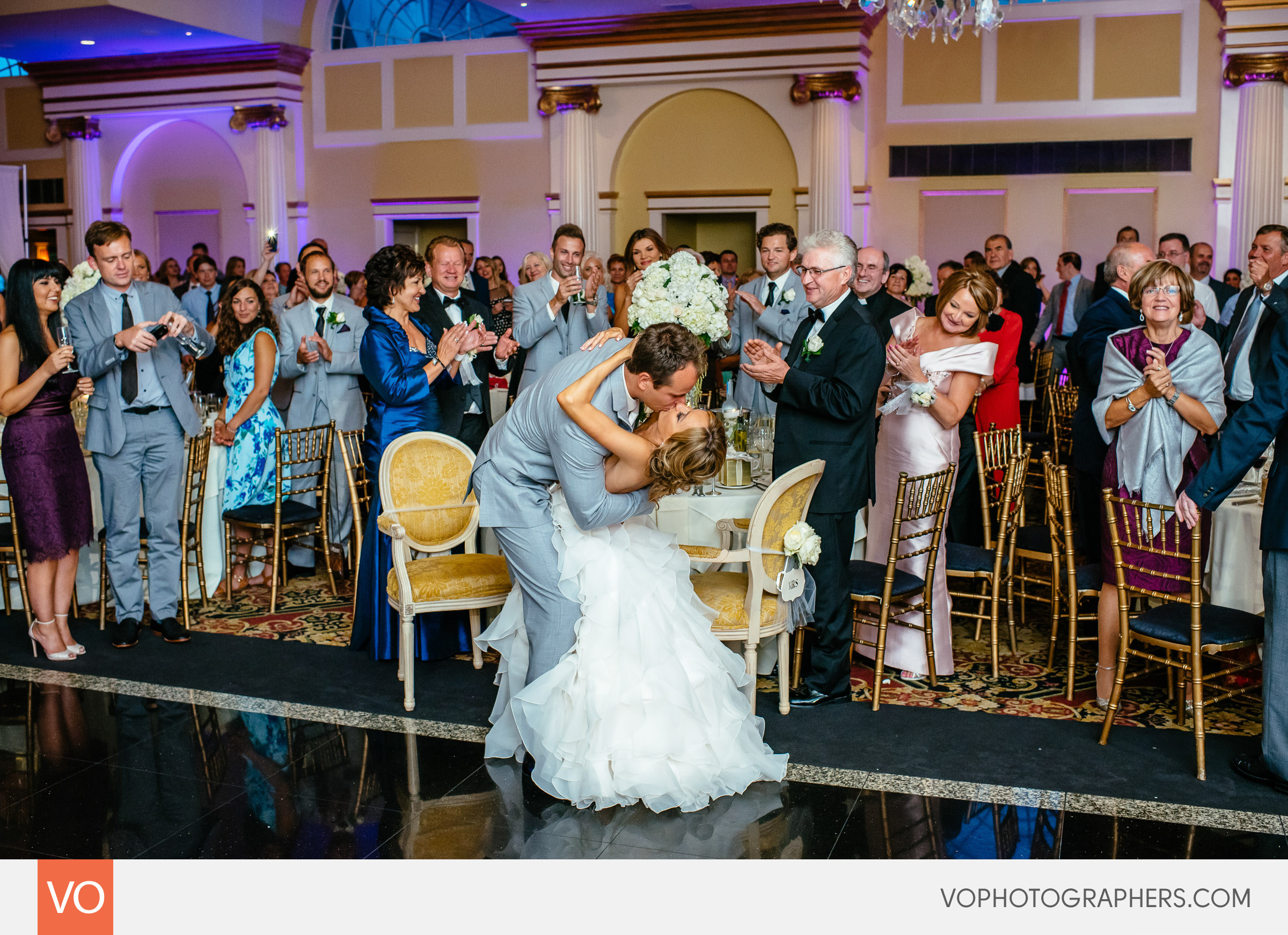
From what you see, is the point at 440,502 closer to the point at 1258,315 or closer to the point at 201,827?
the point at 201,827

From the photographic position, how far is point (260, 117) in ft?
48.4

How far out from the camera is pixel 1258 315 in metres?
5.04

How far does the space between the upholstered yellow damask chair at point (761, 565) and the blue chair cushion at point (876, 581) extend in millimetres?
484

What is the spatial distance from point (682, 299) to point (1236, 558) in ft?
7.76

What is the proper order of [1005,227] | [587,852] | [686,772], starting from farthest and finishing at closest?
[1005,227] → [686,772] → [587,852]

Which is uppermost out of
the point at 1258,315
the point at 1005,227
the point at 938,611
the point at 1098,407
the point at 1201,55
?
the point at 1201,55

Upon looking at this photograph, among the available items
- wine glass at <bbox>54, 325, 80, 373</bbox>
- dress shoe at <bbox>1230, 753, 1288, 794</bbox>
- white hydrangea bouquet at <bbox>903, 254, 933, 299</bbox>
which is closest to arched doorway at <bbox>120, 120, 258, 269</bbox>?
white hydrangea bouquet at <bbox>903, 254, 933, 299</bbox>

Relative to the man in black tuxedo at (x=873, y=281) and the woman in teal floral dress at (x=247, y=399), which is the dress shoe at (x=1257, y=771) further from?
the woman in teal floral dress at (x=247, y=399)

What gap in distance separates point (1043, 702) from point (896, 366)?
1.49 metres

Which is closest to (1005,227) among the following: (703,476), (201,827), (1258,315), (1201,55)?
(1201,55)

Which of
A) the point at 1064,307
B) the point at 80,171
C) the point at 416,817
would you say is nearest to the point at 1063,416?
the point at 1064,307

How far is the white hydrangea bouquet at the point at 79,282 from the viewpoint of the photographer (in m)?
5.26

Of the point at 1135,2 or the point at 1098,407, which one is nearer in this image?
the point at 1098,407

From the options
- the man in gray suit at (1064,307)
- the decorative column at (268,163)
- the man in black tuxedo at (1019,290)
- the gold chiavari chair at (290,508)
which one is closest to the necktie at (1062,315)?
the man in gray suit at (1064,307)
